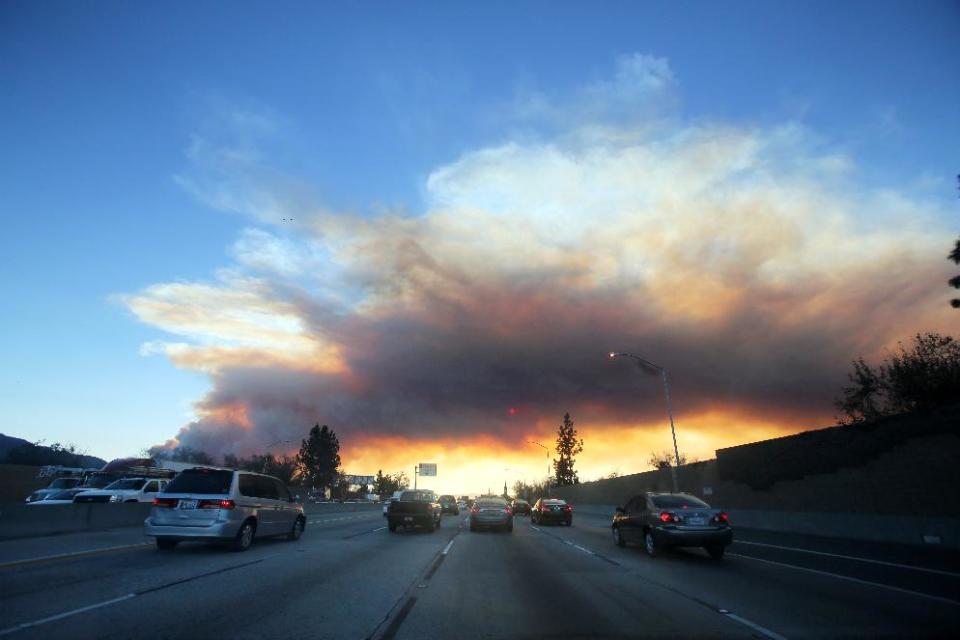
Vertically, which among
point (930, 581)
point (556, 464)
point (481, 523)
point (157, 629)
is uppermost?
point (556, 464)

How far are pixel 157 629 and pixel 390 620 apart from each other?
2.70 meters

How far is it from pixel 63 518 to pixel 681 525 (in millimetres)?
20162

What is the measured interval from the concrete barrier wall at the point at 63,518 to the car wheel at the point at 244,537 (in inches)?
311

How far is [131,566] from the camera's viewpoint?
1173 cm

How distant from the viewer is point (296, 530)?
18.9 meters

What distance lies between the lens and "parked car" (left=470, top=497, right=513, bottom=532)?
2630 cm

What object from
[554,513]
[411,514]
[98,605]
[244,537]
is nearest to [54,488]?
[411,514]

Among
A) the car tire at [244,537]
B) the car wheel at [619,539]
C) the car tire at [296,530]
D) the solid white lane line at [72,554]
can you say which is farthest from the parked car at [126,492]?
the car wheel at [619,539]

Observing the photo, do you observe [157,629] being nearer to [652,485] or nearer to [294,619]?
[294,619]

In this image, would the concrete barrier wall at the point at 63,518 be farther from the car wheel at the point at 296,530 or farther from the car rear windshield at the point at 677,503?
the car rear windshield at the point at 677,503

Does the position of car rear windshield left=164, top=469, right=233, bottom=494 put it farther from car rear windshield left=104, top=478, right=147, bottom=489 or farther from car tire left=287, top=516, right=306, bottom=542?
car rear windshield left=104, top=478, right=147, bottom=489

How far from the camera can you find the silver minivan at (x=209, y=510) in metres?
14.2

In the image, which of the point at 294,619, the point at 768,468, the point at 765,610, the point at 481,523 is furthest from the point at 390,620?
the point at 768,468

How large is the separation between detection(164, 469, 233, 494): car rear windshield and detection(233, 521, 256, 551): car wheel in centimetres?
114
